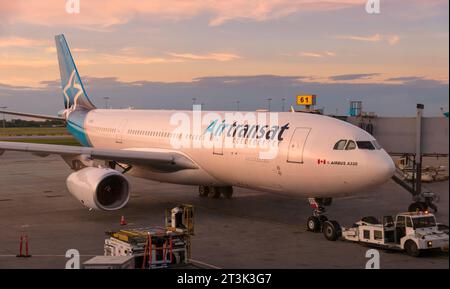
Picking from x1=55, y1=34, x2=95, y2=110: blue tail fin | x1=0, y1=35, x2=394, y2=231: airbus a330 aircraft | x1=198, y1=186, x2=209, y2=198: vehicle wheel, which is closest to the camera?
x1=0, y1=35, x2=394, y2=231: airbus a330 aircraft

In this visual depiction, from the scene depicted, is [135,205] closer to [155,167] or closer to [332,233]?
[155,167]

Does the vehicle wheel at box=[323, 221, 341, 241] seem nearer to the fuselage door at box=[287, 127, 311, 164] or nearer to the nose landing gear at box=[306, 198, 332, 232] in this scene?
the nose landing gear at box=[306, 198, 332, 232]

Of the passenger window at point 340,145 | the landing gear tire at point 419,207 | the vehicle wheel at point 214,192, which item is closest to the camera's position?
the passenger window at point 340,145

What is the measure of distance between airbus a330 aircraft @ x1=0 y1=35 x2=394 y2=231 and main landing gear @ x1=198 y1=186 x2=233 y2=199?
5 centimetres

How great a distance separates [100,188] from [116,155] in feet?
7.08

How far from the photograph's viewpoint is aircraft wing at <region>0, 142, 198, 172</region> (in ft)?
69.7

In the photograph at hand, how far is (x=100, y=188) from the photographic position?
1967cm

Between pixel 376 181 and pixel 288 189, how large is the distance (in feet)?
9.85

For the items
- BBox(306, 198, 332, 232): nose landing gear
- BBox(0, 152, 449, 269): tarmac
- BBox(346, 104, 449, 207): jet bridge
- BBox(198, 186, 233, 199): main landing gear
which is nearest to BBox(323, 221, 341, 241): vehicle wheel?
BBox(0, 152, 449, 269): tarmac

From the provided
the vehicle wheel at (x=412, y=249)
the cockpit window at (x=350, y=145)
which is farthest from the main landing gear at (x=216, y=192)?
the vehicle wheel at (x=412, y=249)

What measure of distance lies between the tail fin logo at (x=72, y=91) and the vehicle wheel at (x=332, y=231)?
2051 cm

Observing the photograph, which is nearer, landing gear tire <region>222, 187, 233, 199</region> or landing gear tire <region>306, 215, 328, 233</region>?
landing gear tire <region>306, 215, 328, 233</region>

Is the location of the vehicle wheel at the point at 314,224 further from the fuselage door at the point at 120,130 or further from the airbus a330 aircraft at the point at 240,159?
the fuselage door at the point at 120,130

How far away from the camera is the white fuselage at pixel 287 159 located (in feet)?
54.2
